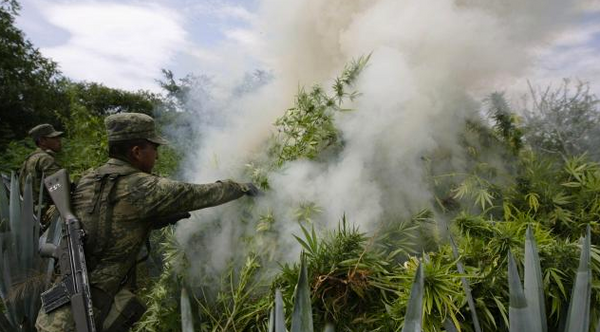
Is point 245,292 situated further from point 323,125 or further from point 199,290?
Result: point 323,125

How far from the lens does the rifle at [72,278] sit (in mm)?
2264

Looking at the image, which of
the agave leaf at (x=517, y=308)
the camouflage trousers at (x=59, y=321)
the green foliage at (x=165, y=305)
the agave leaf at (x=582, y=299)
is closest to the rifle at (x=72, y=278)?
the camouflage trousers at (x=59, y=321)

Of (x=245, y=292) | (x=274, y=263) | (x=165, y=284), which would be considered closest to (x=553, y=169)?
(x=274, y=263)

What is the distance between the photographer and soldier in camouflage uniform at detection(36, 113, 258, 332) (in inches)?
99.0

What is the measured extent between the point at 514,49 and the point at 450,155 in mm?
1104

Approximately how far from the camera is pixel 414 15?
365 cm

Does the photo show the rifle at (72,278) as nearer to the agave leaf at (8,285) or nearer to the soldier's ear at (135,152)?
the soldier's ear at (135,152)

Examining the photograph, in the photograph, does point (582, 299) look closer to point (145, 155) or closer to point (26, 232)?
point (145, 155)

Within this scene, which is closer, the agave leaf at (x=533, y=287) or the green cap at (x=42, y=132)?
the agave leaf at (x=533, y=287)

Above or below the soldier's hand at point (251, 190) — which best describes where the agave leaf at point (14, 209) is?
above

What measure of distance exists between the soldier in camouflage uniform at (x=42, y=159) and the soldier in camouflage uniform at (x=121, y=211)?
310cm

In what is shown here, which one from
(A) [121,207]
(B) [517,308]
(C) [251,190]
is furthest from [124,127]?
(B) [517,308]

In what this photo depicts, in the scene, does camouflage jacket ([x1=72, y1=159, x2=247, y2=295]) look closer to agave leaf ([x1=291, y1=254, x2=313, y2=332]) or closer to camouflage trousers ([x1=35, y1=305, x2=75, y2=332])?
camouflage trousers ([x1=35, y1=305, x2=75, y2=332])

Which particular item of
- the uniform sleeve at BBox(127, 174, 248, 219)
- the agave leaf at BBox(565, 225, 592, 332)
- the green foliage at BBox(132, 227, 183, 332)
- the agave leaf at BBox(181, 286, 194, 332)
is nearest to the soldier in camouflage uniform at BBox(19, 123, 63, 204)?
the green foliage at BBox(132, 227, 183, 332)
